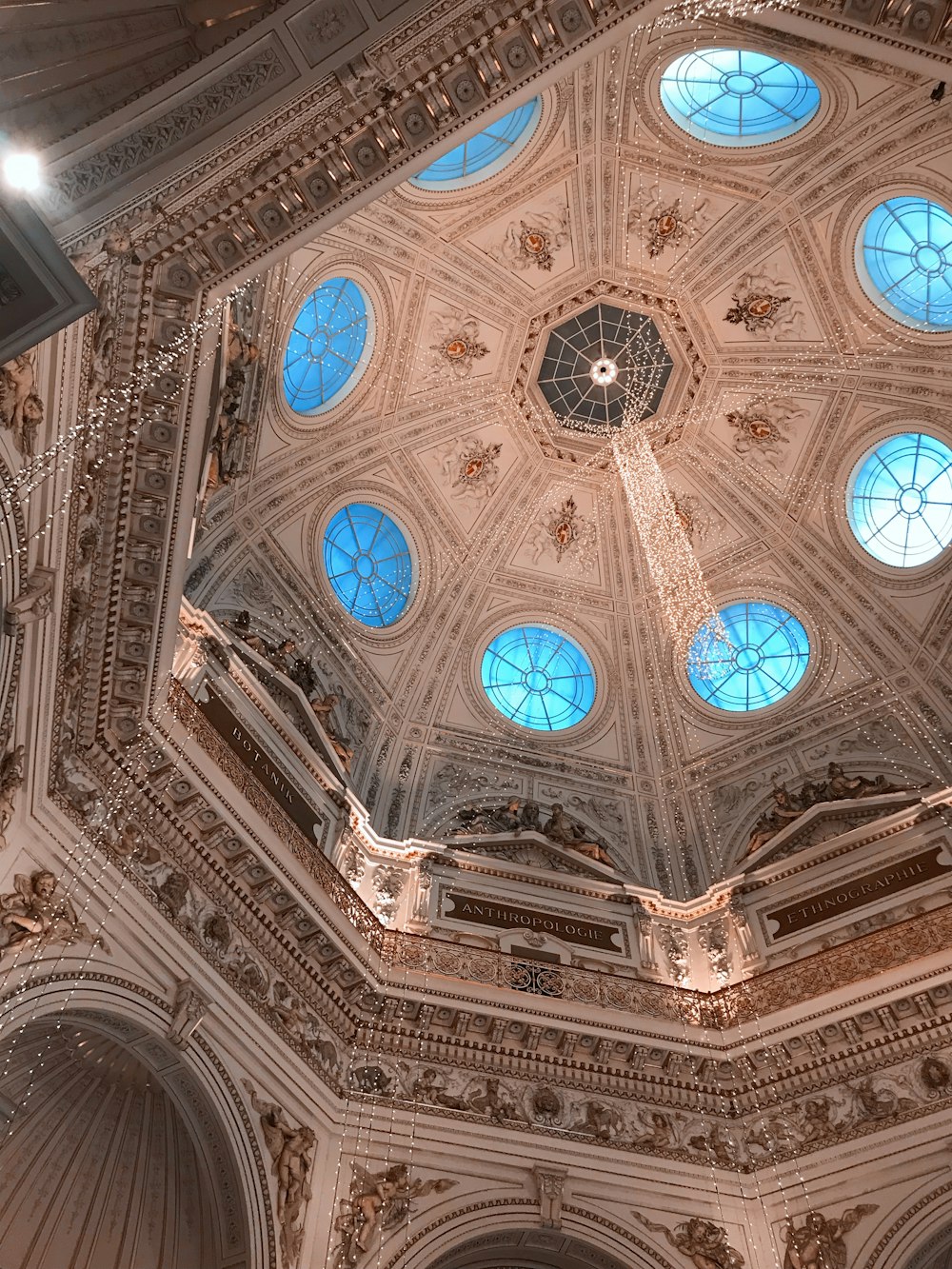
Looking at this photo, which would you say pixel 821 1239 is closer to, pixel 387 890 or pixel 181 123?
pixel 387 890

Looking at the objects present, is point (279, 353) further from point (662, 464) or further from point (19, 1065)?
point (19, 1065)

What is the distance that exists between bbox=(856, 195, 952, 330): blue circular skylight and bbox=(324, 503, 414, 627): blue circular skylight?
9027mm

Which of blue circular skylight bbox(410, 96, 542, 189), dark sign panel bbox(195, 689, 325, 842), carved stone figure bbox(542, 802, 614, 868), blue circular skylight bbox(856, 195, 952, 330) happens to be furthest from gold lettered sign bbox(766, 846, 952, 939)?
blue circular skylight bbox(410, 96, 542, 189)

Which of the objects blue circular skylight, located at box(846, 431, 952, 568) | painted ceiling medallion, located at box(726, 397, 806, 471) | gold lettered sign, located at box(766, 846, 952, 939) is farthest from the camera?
painted ceiling medallion, located at box(726, 397, 806, 471)

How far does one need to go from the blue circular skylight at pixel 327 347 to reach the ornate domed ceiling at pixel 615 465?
24cm

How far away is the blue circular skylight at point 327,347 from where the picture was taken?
54.6 ft

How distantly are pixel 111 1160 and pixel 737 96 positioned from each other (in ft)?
54.7

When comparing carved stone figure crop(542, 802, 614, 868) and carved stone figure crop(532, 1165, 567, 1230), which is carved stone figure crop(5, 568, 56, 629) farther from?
carved stone figure crop(542, 802, 614, 868)

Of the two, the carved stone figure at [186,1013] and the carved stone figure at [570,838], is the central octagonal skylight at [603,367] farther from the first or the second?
the carved stone figure at [186,1013]

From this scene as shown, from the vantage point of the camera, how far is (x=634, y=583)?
788 inches

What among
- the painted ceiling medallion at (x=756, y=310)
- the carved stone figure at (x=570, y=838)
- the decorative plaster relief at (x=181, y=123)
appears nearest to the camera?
the decorative plaster relief at (x=181, y=123)

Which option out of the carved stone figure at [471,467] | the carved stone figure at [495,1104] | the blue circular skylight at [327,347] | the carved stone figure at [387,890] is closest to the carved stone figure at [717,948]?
the carved stone figure at [495,1104]

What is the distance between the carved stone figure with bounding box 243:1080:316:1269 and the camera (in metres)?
10.2

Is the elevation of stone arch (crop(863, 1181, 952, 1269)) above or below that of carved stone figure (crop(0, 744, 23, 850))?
below
